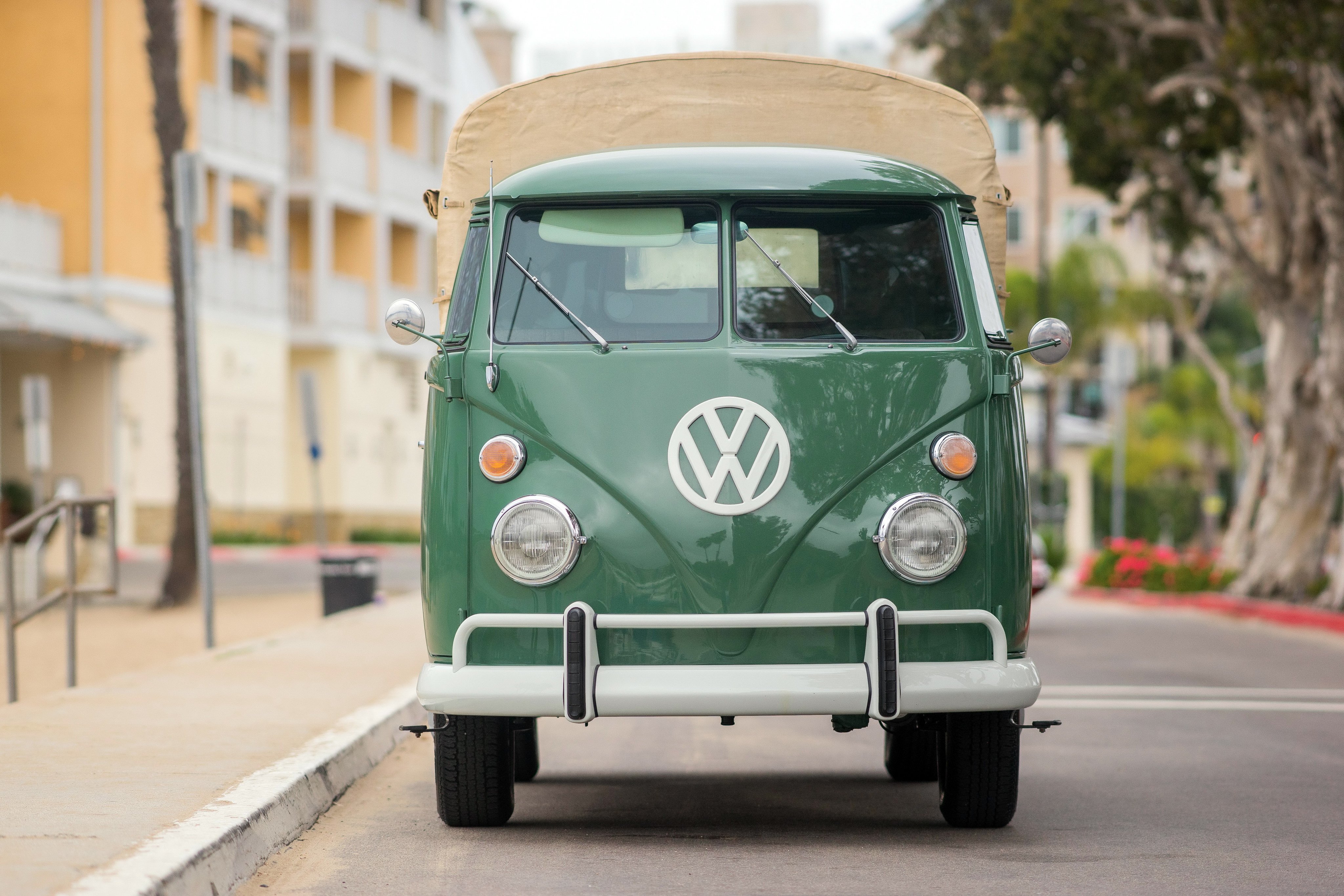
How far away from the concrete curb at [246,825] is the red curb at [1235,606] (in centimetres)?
1431

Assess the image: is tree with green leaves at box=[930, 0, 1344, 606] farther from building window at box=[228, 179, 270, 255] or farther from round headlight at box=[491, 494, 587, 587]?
building window at box=[228, 179, 270, 255]

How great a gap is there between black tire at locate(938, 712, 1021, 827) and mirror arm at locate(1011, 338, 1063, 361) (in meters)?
1.32

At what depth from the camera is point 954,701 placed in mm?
6297

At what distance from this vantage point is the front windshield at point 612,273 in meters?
6.82

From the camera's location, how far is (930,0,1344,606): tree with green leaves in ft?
69.8

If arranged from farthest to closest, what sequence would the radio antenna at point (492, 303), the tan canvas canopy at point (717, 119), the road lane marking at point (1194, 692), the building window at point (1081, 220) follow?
the building window at point (1081, 220)
the road lane marking at point (1194, 692)
the tan canvas canopy at point (717, 119)
the radio antenna at point (492, 303)

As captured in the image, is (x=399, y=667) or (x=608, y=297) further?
(x=399, y=667)

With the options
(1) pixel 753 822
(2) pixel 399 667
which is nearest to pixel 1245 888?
(1) pixel 753 822

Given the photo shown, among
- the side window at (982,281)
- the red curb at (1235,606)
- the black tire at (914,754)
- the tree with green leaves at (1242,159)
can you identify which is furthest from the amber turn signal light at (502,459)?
the red curb at (1235,606)

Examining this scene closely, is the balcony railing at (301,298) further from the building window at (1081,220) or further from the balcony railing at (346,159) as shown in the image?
the building window at (1081,220)

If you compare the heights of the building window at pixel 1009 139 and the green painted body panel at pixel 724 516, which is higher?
the building window at pixel 1009 139

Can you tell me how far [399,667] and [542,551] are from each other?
6895 mm

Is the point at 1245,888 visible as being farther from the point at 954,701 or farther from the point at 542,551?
the point at 542,551

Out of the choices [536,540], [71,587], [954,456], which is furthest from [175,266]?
[954,456]
